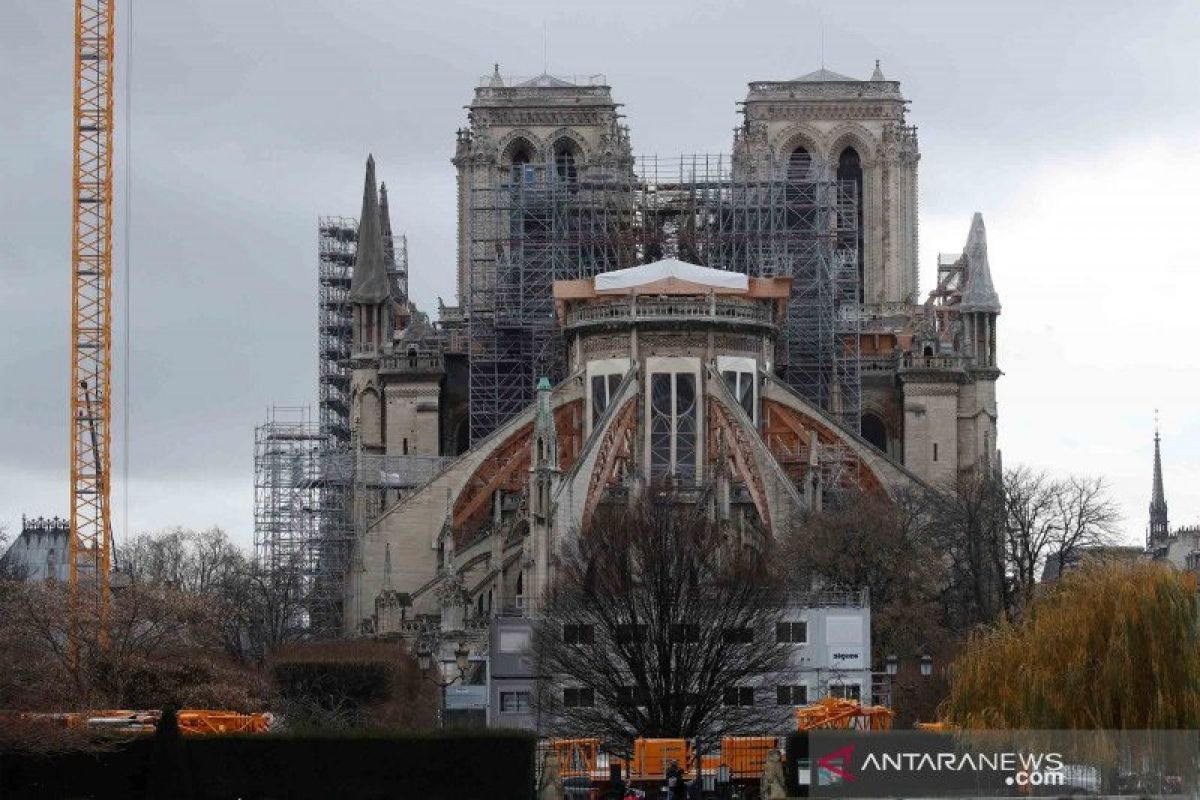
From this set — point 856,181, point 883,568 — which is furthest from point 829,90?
point 883,568

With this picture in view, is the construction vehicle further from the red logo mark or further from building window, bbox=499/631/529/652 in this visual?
building window, bbox=499/631/529/652

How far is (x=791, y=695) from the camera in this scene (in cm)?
8231

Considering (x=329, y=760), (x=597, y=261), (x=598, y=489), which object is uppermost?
(x=597, y=261)

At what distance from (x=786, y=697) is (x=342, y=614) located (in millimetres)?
34130

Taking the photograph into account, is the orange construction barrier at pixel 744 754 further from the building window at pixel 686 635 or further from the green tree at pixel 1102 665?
the green tree at pixel 1102 665

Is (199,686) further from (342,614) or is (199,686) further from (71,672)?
(342,614)

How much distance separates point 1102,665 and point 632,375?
180 ft

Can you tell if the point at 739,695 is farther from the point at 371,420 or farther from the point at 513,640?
the point at 371,420

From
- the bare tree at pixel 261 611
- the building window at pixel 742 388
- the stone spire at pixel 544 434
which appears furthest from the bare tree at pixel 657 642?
the building window at pixel 742 388

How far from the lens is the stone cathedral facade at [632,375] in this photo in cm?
10725

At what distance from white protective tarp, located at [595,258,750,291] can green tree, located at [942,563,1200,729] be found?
53785mm

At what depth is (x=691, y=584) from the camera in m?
78.5

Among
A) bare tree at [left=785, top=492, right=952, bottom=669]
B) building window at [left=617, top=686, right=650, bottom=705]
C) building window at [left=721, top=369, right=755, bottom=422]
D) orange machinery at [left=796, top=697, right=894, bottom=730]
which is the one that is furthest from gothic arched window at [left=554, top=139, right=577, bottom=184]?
orange machinery at [left=796, top=697, right=894, bottom=730]

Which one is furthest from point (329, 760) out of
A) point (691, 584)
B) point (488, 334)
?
point (488, 334)
